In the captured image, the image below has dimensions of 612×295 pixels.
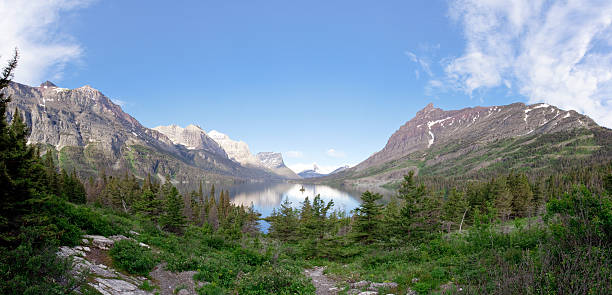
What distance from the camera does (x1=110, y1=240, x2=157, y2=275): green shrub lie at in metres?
10.4

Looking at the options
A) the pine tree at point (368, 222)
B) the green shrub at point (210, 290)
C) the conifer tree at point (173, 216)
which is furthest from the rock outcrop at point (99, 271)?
the conifer tree at point (173, 216)

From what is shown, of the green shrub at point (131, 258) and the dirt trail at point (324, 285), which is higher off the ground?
the green shrub at point (131, 258)

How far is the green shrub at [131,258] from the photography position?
408 inches

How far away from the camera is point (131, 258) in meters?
10.8

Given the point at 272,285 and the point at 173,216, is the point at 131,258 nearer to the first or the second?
the point at 272,285

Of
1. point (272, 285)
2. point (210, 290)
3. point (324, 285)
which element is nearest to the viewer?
point (210, 290)

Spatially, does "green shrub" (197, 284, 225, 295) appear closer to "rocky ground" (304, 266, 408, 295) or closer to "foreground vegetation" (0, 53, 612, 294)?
"foreground vegetation" (0, 53, 612, 294)

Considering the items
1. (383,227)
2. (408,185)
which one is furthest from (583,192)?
(383,227)

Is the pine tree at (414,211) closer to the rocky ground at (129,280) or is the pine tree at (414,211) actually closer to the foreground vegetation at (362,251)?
the foreground vegetation at (362,251)

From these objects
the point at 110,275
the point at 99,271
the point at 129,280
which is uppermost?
the point at 99,271

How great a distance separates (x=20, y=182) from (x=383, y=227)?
2330 cm

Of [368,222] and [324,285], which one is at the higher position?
[368,222]

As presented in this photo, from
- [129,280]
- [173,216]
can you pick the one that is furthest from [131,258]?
[173,216]

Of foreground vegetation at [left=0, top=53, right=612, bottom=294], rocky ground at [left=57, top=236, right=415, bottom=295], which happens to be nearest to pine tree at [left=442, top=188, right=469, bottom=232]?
foreground vegetation at [left=0, top=53, right=612, bottom=294]
